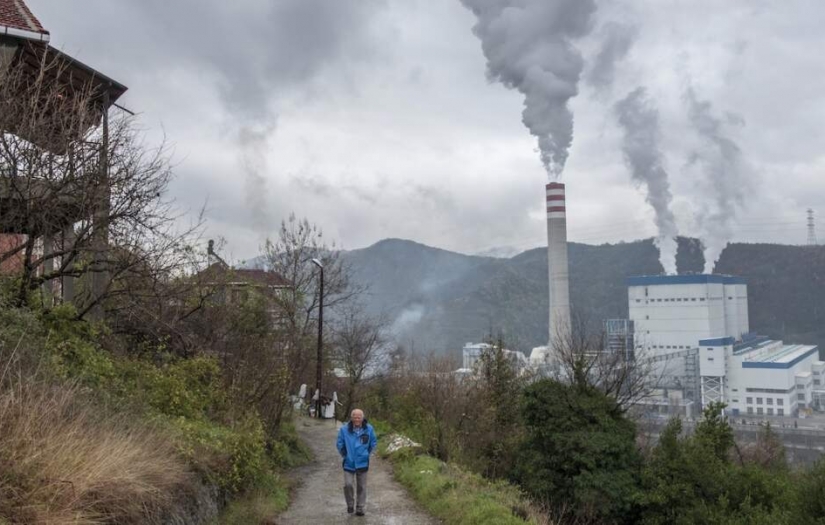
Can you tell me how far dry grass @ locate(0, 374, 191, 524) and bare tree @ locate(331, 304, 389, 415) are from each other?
709 inches

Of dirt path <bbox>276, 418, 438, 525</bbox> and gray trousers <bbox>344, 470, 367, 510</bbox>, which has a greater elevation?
gray trousers <bbox>344, 470, 367, 510</bbox>

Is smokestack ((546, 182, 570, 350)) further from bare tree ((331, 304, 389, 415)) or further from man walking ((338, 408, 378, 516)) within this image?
man walking ((338, 408, 378, 516))

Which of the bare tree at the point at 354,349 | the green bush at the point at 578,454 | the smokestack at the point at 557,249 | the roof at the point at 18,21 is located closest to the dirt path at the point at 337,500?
the green bush at the point at 578,454

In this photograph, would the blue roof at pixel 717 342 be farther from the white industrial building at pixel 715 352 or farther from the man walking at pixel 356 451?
the man walking at pixel 356 451

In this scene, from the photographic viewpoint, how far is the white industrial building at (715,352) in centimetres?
7006

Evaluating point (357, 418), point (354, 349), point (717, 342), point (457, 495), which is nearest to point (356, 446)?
point (357, 418)

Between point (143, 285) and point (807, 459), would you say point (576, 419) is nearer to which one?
point (143, 285)

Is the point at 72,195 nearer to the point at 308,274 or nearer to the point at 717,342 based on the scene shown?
the point at 308,274

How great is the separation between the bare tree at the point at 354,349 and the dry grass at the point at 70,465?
18016 mm

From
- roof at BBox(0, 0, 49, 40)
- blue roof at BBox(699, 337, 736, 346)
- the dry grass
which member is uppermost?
roof at BBox(0, 0, 49, 40)

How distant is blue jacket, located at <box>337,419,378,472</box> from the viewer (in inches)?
330

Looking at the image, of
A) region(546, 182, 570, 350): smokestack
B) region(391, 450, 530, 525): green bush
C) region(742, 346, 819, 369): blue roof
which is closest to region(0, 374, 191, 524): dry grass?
region(391, 450, 530, 525): green bush

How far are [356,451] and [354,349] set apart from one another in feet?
68.6

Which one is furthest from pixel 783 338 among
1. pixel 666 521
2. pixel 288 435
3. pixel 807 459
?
pixel 288 435
